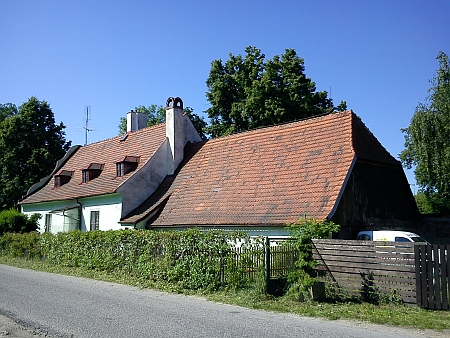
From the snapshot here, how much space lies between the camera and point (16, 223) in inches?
1313

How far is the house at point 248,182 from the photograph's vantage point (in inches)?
770

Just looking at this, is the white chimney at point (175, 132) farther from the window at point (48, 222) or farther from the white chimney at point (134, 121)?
the window at point (48, 222)

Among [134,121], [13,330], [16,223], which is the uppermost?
[134,121]

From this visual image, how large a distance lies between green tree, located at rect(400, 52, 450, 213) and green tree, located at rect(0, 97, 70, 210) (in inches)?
1392

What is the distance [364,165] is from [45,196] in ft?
82.9

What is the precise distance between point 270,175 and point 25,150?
34.2m

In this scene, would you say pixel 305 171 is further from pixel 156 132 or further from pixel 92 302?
pixel 156 132

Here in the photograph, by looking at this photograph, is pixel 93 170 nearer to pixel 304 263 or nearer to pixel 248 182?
pixel 248 182

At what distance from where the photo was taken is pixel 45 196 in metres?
36.4

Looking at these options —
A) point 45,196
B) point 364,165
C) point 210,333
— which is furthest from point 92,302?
point 45,196

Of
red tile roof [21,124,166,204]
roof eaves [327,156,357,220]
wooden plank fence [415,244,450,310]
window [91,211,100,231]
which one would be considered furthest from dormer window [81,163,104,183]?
wooden plank fence [415,244,450,310]

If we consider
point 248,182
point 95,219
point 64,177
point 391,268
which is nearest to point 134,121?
point 64,177

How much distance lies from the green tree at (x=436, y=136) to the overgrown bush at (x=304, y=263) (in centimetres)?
1709

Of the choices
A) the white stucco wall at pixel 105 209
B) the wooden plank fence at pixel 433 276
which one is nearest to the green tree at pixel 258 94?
the white stucco wall at pixel 105 209
